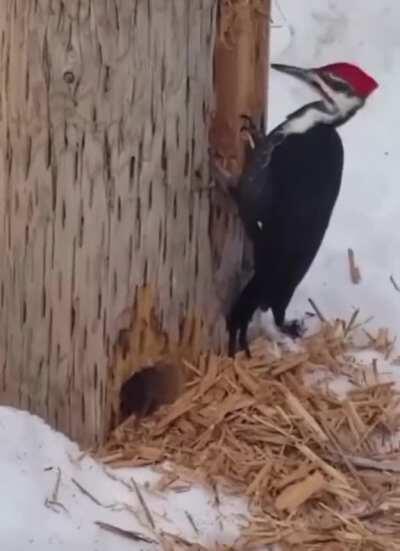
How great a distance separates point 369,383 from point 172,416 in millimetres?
480

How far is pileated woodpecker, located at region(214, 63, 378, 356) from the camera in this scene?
3482 mm

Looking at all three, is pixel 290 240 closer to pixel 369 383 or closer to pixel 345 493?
Result: pixel 369 383

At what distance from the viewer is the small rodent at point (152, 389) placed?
3465 mm

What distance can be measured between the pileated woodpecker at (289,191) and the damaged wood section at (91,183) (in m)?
0.13

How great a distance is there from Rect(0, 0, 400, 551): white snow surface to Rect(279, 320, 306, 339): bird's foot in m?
0.15

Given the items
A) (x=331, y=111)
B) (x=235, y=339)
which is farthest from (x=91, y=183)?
(x=331, y=111)

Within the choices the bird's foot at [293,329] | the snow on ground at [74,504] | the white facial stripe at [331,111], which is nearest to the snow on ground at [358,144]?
the bird's foot at [293,329]

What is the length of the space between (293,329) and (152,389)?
1.46 feet

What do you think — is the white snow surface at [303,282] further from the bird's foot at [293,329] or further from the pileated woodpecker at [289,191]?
the pileated woodpecker at [289,191]

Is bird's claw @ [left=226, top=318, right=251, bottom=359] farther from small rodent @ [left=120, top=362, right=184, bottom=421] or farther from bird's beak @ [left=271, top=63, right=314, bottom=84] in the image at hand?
bird's beak @ [left=271, top=63, right=314, bottom=84]

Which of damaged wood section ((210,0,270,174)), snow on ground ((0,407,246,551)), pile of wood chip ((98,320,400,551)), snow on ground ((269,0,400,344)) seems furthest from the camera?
snow on ground ((269,0,400,344))

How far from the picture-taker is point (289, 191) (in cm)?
351

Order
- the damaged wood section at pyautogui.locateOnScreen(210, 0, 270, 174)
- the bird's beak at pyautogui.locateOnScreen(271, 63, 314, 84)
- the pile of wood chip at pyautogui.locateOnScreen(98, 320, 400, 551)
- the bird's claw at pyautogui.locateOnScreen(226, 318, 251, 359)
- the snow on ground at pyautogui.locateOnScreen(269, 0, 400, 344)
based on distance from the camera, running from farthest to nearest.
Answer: the snow on ground at pyautogui.locateOnScreen(269, 0, 400, 344)
the bird's beak at pyautogui.locateOnScreen(271, 63, 314, 84)
the bird's claw at pyautogui.locateOnScreen(226, 318, 251, 359)
the damaged wood section at pyautogui.locateOnScreen(210, 0, 270, 174)
the pile of wood chip at pyautogui.locateOnScreen(98, 320, 400, 551)

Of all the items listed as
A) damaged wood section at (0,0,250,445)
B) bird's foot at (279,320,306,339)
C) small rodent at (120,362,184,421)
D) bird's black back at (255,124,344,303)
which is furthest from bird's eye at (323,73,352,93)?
small rodent at (120,362,184,421)
